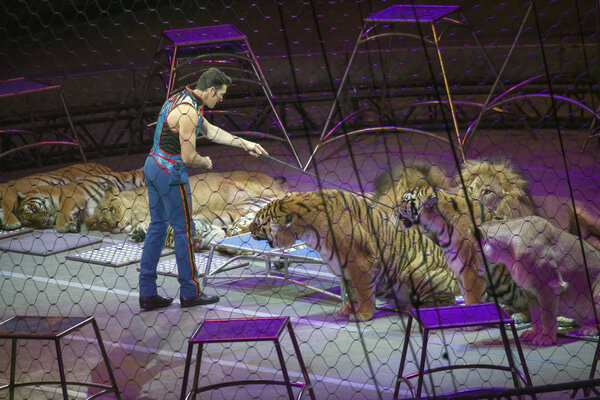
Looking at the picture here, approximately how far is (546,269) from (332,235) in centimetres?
94

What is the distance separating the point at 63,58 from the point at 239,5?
2347 mm

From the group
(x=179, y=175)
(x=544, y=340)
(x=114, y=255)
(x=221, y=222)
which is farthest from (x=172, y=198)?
(x=544, y=340)

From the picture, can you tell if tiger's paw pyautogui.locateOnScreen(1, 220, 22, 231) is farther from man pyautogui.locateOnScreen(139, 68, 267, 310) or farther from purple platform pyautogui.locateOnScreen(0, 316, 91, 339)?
purple platform pyautogui.locateOnScreen(0, 316, 91, 339)

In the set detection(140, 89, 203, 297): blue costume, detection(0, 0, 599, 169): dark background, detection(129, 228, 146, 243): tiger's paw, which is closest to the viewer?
detection(140, 89, 203, 297): blue costume

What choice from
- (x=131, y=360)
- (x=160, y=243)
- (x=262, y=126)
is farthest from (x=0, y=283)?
(x=262, y=126)

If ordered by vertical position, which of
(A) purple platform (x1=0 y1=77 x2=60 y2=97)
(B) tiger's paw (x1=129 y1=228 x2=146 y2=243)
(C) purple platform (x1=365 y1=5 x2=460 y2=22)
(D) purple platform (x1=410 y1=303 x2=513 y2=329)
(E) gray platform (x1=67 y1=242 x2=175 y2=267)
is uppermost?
(A) purple platform (x1=0 y1=77 x2=60 y2=97)

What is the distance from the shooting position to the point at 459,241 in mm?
3383

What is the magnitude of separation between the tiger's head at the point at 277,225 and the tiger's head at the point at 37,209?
90.8 inches

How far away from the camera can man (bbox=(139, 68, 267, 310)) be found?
3865 mm

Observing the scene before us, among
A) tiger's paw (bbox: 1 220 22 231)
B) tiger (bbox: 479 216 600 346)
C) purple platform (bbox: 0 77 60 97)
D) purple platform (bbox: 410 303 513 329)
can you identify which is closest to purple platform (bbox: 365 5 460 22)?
tiger (bbox: 479 216 600 346)

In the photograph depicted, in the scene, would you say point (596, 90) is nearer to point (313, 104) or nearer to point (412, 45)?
point (412, 45)

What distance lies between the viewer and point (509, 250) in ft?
10.4

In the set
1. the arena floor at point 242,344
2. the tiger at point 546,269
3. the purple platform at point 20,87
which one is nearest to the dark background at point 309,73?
the purple platform at point 20,87

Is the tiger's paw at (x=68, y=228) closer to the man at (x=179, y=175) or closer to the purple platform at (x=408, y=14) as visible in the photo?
the man at (x=179, y=175)
